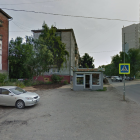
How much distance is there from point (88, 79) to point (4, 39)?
16.3 metres

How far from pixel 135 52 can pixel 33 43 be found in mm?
39610

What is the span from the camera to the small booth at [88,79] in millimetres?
16141

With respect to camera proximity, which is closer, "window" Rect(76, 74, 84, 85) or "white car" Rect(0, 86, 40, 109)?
"white car" Rect(0, 86, 40, 109)

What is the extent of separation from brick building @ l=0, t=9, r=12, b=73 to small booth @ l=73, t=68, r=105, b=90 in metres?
13.3

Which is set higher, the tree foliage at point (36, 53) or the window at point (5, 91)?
the tree foliage at point (36, 53)

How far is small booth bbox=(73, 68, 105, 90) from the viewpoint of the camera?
16.1 meters

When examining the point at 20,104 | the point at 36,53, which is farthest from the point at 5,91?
the point at 36,53

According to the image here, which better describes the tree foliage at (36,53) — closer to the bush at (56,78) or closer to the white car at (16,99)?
the bush at (56,78)

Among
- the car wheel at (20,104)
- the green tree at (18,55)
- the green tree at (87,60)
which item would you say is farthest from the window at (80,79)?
the green tree at (87,60)

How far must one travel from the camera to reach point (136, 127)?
4594 millimetres

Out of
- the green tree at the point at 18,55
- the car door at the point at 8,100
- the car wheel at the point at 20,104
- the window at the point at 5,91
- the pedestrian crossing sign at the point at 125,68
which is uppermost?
the green tree at the point at 18,55

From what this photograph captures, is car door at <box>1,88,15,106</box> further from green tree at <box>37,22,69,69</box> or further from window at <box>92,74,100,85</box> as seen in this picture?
green tree at <box>37,22,69,69</box>

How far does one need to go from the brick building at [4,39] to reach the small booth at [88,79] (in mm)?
13337

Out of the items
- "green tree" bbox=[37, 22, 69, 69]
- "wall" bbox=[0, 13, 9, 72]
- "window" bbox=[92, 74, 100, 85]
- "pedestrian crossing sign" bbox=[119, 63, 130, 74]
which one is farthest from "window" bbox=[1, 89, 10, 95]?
"green tree" bbox=[37, 22, 69, 69]
